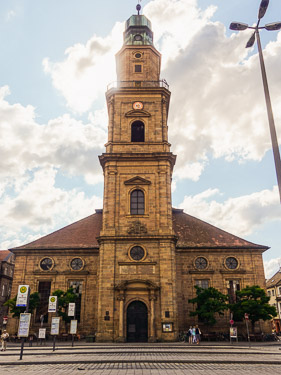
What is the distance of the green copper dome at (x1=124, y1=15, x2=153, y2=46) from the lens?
42.6 m

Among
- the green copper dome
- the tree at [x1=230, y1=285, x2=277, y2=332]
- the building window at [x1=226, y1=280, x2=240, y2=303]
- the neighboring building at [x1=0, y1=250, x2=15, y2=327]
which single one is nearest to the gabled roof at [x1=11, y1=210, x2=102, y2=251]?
the building window at [x1=226, y1=280, x2=240, y2=303]

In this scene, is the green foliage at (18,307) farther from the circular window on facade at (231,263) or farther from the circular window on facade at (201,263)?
the circular window on facade at (231,263)

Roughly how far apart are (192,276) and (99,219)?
45.6ft

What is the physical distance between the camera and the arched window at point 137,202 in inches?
1366

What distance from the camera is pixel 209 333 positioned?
113ft

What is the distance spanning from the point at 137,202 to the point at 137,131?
8.61 meters

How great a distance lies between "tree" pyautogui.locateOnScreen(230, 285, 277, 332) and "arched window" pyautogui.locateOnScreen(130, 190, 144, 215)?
504 inches

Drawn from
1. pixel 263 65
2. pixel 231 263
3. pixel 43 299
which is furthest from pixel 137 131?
pixel 263 65

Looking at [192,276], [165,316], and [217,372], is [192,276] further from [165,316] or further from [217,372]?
[217,372]

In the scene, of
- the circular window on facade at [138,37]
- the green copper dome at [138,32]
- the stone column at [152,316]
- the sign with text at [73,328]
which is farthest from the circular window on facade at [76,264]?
the circular window on facade at [138,37]

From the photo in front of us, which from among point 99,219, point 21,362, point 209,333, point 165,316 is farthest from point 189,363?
point 99,219

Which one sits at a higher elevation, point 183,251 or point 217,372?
point 183,251

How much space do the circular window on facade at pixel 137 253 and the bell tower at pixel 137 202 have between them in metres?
0.09

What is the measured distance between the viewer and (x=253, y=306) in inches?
1300
